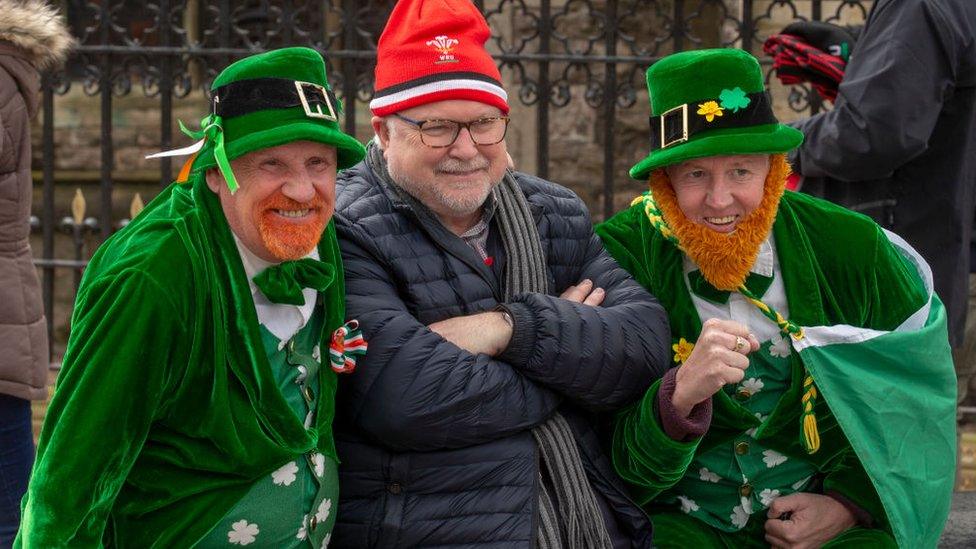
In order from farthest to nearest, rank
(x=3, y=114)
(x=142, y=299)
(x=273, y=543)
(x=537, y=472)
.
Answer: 1. (x=3, y=114)
2. (x=537, y=472)
3. (x=273, y=543)
4. (x=142, y=299)

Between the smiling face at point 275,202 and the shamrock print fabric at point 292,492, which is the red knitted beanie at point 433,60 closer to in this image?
the smiling face at point 275,202

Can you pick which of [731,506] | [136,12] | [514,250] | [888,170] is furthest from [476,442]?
[136,12]

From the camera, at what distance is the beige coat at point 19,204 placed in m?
4.09

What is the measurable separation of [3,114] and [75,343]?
1.83 metres

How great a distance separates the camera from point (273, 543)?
8.93ft

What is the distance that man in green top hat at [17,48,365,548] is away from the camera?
249cm

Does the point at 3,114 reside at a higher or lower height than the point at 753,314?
higher

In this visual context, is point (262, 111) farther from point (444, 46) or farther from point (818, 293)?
point (818, 293)

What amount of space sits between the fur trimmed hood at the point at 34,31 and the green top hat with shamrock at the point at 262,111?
170cm

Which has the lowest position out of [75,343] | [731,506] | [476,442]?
[731,506]

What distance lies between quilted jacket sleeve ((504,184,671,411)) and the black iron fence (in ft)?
8.85

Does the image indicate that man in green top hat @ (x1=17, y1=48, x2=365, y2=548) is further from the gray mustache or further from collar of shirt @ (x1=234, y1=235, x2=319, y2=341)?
the gray mustache

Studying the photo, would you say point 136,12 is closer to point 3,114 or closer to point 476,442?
point 3,114

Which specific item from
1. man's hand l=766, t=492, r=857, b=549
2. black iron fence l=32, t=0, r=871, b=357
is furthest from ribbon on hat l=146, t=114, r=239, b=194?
black iron fence l=32, t=0, r=871, b=357
